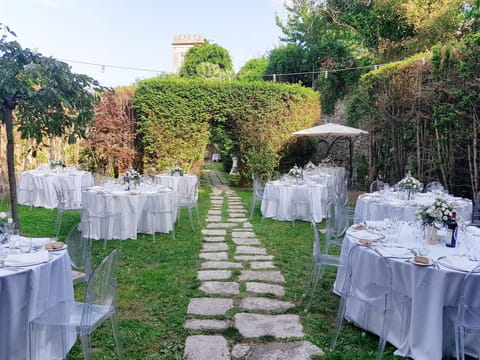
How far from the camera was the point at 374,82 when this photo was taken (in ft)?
33.6

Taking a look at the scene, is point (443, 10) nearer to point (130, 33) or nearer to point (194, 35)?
point (130, 33)

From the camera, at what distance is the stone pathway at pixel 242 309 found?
2877 mm

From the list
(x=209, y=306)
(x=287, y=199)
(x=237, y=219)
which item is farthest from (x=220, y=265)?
(x=287, y=199)

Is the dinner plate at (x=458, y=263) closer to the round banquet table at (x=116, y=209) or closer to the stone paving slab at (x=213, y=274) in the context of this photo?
the stone paving slab at (x=213, y=274)

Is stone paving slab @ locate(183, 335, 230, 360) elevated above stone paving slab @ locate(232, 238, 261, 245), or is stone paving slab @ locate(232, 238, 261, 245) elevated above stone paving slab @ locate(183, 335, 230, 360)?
stone paving slab @ locate(232, 238, 261, 245)

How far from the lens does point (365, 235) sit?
348cm

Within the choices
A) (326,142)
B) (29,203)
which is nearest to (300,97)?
(326,142)

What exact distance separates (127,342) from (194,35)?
5048 cm

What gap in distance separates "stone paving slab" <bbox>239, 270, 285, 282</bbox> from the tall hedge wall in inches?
297

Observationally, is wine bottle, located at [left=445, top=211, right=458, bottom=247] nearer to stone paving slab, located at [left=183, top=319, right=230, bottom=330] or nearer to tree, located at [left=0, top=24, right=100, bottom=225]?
stone paving slab, located at [left=183, top=319, right=230, bottom=330]

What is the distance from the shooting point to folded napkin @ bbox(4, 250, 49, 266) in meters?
2.58

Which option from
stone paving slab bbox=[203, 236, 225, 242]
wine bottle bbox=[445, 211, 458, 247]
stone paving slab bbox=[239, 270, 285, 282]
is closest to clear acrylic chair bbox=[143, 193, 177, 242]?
stone paving slab bbox=[203, 236, 225, 242]

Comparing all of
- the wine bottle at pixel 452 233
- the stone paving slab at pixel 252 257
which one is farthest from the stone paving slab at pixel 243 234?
the wine bottle at pixel 452 233

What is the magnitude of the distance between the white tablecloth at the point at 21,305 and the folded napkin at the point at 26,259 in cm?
5
